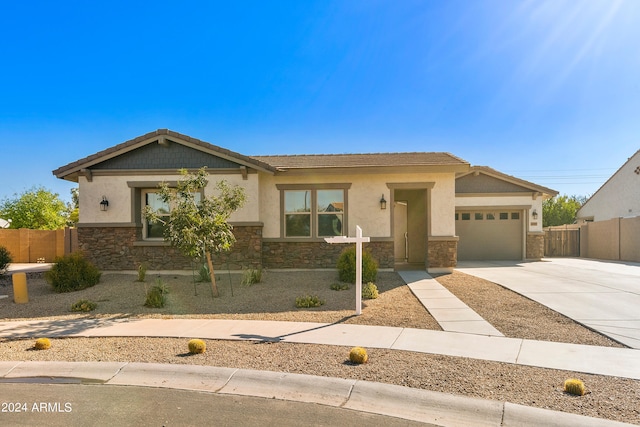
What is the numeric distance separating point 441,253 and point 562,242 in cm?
1293

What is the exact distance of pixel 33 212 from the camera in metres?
26.8

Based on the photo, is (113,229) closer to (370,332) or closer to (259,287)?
(259,287)

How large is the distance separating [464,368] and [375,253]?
346 inches

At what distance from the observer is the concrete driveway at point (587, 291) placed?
7.28 meters

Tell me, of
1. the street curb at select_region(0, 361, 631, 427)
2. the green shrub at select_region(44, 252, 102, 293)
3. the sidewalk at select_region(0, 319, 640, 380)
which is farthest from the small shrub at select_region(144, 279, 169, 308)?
the street curb at select_region(0, 361, 631, 427)

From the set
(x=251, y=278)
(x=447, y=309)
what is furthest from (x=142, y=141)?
(x=447, y=309)

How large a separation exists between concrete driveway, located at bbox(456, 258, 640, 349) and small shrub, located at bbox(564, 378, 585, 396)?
2.54m

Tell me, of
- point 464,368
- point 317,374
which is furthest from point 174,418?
point 464,368

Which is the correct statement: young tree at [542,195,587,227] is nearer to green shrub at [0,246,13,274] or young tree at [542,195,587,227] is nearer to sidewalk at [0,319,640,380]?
sidewalk at [0,319,640,380]

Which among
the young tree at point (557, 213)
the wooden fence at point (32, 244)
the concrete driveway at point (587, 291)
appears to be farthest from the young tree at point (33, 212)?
the young tree at point (557, 213)

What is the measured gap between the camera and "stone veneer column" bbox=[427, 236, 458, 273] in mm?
13938

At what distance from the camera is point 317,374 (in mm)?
5090

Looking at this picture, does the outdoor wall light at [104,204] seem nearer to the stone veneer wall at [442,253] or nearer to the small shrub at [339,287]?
the small shrub at [339,287]

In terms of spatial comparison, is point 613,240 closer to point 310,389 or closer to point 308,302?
point 308,302
